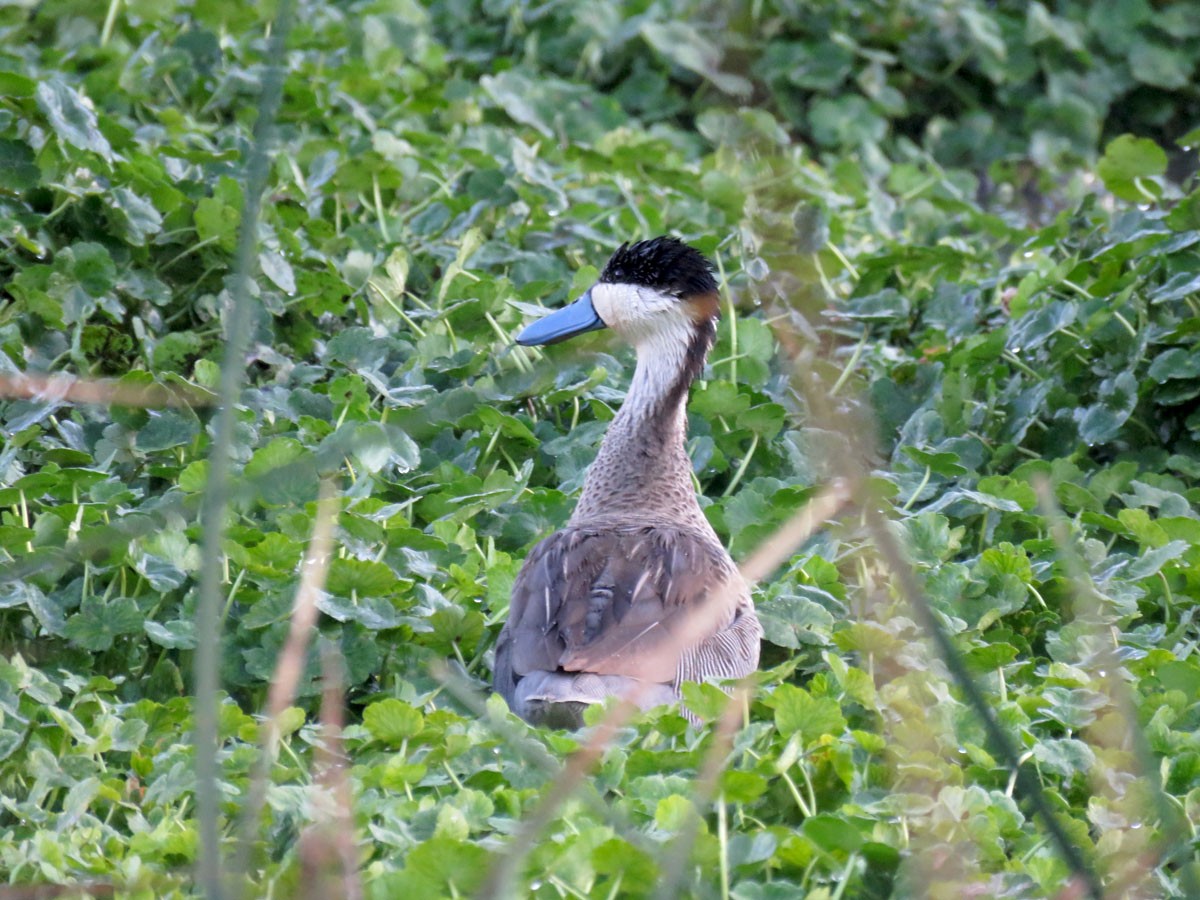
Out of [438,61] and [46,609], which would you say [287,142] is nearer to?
[438,61]

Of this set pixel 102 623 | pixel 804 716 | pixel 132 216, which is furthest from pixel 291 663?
pixel 132 216

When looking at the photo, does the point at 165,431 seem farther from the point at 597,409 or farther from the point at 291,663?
the point at 291,663

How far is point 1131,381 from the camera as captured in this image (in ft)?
16.7

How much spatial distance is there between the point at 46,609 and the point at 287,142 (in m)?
2.96

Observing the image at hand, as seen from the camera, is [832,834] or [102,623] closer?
[832,834]

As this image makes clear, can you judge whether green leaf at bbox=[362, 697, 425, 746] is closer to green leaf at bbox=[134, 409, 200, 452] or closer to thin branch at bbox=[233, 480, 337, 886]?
thin branch at bbox=[233, 480, 337, 886]

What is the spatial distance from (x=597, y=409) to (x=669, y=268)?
0.58 meters

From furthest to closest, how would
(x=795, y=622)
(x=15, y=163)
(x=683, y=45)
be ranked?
(x=683, y=45) → (x=15, y=163) → (x=795, y=622)

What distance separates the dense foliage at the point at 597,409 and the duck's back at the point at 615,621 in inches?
6.9

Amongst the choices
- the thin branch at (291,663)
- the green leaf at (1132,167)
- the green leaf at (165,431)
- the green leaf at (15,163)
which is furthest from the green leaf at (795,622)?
the green leaf at (15,163)

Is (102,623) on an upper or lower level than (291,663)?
lower

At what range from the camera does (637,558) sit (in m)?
3.88

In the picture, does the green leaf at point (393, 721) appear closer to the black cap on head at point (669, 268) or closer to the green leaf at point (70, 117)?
the black cap on head at point (669, 268)

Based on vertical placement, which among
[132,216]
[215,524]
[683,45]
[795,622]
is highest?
[215,524]
